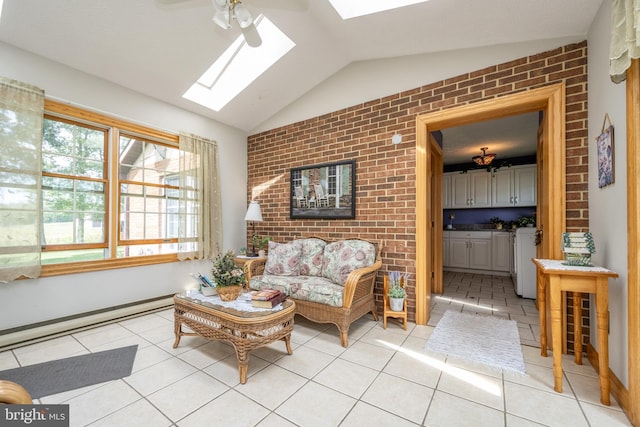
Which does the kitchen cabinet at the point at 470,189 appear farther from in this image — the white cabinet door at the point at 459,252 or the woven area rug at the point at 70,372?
the woven area rug at the point at 70,372

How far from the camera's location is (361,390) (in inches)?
69.0

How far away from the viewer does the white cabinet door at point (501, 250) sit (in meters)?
5.17

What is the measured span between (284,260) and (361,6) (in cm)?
270

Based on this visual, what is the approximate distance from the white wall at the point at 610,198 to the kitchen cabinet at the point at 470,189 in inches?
157

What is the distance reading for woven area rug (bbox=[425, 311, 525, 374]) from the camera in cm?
214

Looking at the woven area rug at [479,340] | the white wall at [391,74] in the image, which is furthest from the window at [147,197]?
the woven area rug at [479,340]

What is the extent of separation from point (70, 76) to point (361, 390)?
3.96 meters

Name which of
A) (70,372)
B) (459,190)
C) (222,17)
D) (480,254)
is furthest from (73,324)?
(459,190)

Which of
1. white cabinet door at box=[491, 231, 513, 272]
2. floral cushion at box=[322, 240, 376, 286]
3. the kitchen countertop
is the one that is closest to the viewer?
floral cushion at box=[322, 240, 376, 286]

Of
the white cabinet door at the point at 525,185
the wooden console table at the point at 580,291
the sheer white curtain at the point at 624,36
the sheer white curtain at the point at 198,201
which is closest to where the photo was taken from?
the sheer white curtain at the point at 624,36

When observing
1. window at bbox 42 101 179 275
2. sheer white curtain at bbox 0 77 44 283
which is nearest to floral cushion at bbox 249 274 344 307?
window at bbox 42 101 179 275

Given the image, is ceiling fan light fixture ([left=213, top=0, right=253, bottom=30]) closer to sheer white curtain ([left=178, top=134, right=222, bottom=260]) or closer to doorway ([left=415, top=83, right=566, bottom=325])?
doorway ([left=415, top=83, right=566, bottom=325])

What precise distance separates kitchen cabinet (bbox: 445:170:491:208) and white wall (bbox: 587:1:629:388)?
13.1 feet

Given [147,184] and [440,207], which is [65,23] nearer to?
[147,184]
